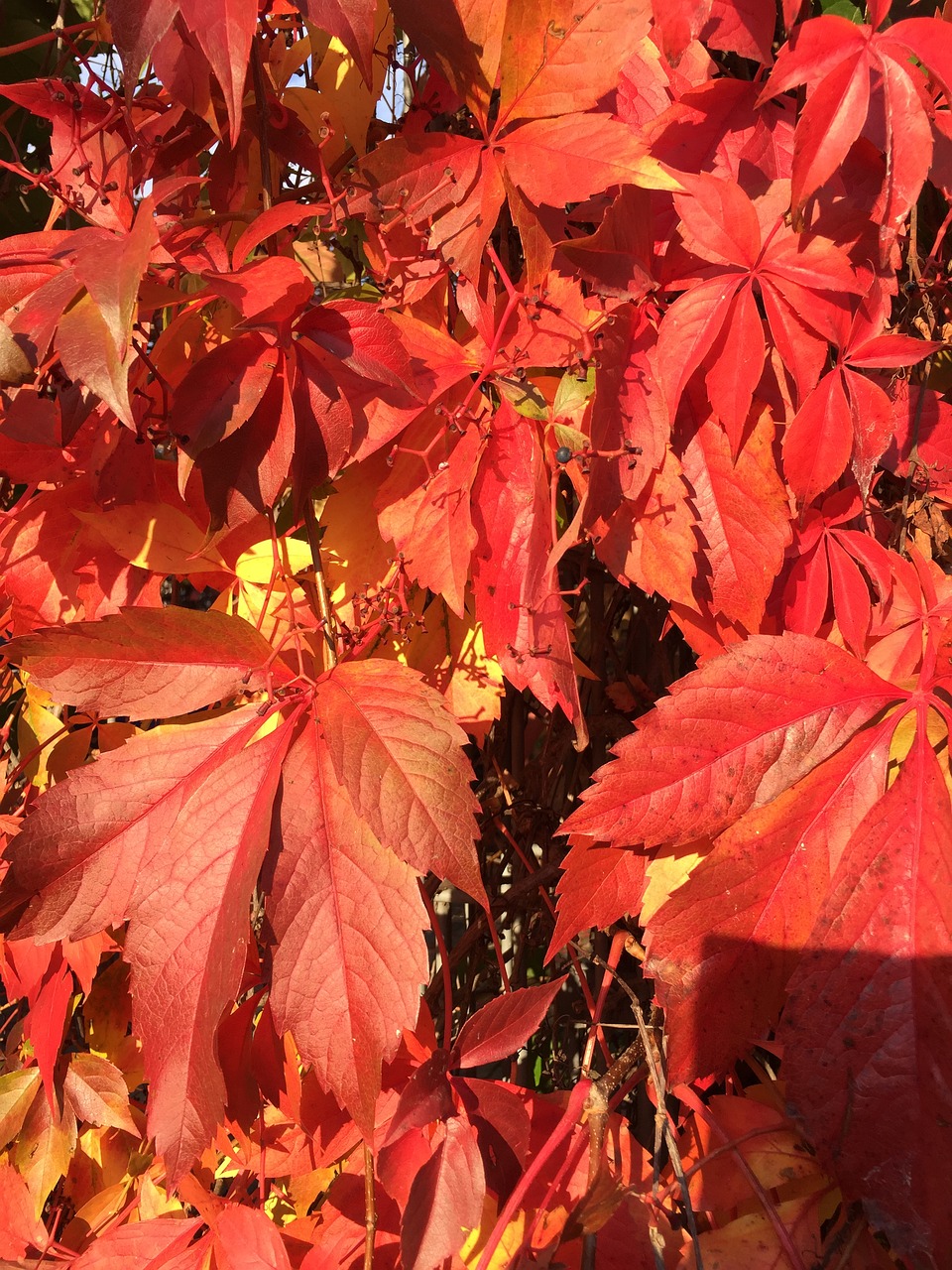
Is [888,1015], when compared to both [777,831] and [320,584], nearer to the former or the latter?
[777,831]

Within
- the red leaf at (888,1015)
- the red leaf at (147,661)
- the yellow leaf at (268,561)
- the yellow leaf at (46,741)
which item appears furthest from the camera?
the yellow leaf at (46,741)

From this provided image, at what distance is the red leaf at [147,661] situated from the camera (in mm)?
692

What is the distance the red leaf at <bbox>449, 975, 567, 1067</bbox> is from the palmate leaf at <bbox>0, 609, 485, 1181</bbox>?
0.37 feet

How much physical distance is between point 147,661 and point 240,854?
16cm

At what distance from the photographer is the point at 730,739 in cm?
66

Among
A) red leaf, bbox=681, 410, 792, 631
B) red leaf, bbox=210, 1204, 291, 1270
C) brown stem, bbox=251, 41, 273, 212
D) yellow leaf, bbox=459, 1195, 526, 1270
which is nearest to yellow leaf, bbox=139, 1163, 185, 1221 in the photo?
red leaf, bbox=210, 1204, 291, 1270

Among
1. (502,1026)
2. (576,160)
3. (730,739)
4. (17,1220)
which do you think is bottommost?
(17,1220)

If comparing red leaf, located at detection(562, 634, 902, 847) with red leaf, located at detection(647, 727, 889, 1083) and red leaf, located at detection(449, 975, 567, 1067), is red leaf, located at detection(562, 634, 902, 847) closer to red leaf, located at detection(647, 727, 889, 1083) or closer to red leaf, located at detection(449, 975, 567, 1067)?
red leaf, located at detection(647, 727, 889, 1083)

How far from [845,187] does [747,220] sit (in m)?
0.10

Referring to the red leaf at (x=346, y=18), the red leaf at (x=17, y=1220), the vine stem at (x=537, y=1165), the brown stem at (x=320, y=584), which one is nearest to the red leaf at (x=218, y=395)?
the brown stem at (x=320, y=584)

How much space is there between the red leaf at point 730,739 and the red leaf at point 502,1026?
0.48 ft

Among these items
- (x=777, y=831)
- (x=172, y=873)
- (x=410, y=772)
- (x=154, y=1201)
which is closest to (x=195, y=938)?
(x=172, y=873)

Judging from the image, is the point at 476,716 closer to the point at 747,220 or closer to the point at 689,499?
the point at 689,499

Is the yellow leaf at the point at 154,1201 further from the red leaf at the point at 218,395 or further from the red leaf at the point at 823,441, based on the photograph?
the red leaf at the point at 823,441
